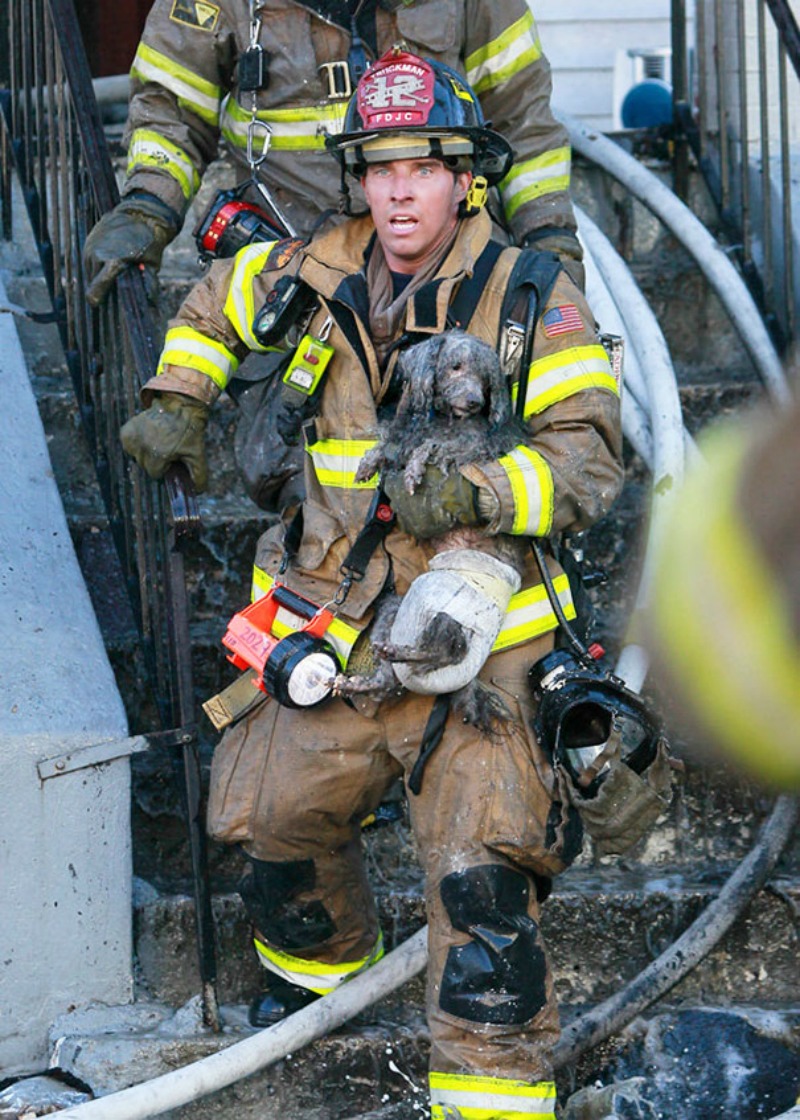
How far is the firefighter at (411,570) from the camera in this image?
339cm

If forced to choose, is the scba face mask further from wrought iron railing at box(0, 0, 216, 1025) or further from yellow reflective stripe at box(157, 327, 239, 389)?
yellow reflective stripe at box(157, 327, 239, 389)

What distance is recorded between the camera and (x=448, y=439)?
3.42 meters

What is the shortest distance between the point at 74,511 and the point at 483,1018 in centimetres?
226

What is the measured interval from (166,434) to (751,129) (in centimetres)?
340

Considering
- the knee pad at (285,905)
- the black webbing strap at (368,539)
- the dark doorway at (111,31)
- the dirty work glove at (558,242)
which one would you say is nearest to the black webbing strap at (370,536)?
the black webbing strap at (368,539)

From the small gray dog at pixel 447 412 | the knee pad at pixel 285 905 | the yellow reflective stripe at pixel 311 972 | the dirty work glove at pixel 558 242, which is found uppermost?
the dirty work glove at pixel 558 242

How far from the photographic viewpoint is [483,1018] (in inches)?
132

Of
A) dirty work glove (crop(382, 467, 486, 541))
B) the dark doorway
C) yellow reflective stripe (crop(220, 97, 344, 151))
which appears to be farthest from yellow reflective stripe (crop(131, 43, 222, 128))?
the dark doorway

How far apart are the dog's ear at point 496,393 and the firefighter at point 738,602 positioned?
0.47 meters

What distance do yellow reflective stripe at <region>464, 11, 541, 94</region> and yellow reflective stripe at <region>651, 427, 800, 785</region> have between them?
119 cm

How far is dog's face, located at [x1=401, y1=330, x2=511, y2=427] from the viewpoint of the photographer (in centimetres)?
340

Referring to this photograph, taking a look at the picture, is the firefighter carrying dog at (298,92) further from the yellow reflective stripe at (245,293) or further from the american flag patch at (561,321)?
the american flag patch at (561,321)

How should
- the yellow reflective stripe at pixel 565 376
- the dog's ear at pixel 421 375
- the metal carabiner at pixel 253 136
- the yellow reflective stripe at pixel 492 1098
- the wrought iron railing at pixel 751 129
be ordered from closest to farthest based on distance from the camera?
the yellow reflective stripe at pixel 492 1098
the dog's ear at pixel 421 375
the yellow reflective stripe at pixel 565 376
the metal carabiner at pixel 253 136
the wrought iron railing at pixel 751 129

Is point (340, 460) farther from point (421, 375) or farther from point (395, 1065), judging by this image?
point (395, 1065)
